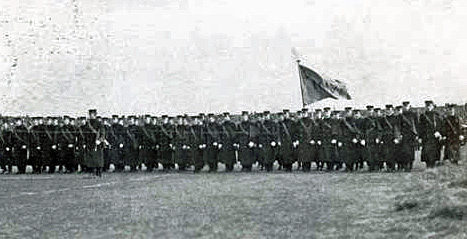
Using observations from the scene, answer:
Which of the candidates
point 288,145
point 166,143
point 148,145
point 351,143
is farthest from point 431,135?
point 148,145

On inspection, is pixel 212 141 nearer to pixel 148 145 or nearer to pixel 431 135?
pixel 148 145

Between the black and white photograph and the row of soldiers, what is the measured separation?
0.12 feet

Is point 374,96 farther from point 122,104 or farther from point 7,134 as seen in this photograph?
point 7,134

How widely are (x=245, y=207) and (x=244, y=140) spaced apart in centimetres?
851

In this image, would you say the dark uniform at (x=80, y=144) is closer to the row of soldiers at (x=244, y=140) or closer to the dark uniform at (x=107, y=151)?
the row of soldiers at (x=244, y=140)

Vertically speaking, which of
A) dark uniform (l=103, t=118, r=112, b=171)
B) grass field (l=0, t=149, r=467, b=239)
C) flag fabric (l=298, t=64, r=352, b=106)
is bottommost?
grass field (l=0, t=149, r=467, b=239)

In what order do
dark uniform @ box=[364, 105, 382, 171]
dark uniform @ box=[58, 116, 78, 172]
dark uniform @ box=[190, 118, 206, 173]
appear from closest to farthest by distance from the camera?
dark uniform @ box=[364, 105, 382, 171]
dark uniform @ box=[190, 118, 206, 173]
dark uniform @ box=[58, 116, 78, 172]

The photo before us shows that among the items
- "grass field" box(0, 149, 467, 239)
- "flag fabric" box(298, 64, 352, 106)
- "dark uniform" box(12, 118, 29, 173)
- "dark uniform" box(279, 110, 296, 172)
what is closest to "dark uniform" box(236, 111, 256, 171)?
"dark uniform" box(279, 110, 296, 172)

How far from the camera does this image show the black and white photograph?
10.7 m

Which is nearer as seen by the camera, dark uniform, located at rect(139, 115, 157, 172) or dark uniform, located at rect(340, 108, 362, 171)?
dark uniform, located at rect(340, 108, 362, 171)

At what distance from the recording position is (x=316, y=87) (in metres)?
19.6

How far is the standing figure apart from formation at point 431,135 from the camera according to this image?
711 inches

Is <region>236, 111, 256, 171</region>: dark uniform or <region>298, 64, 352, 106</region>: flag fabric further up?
<region>298, 64, 352, 106</region>: flag fabric

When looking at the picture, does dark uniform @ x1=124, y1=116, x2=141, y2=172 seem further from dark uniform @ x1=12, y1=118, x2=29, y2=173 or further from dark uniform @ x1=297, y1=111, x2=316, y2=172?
dark uniform @ x1=297, y1=111, x2=316, y2=172
